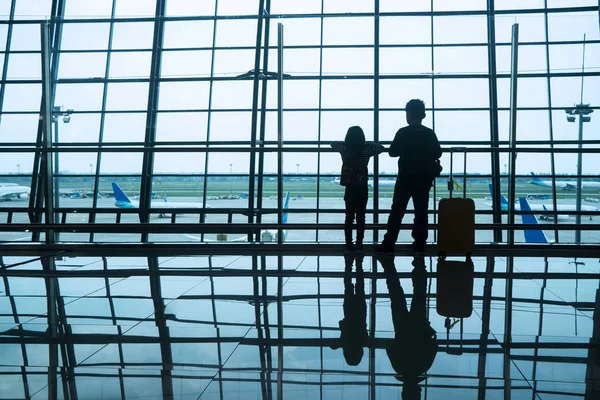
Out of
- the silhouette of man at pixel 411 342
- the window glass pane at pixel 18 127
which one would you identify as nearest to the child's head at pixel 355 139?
the silhouette of man at pixel 411 342

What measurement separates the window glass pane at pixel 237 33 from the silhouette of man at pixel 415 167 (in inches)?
250

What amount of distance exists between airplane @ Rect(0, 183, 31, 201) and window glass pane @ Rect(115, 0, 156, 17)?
388cm

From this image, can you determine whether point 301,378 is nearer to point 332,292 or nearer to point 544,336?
point 544,336

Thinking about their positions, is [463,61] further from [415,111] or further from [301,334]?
[301,334]

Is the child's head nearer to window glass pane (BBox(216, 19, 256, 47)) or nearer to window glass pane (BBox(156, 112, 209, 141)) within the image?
window glass pane (BBox(156, 112, 209, 141))

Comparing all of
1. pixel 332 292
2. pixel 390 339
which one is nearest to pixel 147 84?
pixel 332 292

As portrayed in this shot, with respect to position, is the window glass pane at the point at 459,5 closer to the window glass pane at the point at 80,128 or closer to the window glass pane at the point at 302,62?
the window glass pane at the point at 302,62

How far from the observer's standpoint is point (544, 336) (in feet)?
7.24

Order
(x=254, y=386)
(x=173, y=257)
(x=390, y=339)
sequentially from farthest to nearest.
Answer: (x=173, y=257), (x=390, y=339), (x=254, y=386)

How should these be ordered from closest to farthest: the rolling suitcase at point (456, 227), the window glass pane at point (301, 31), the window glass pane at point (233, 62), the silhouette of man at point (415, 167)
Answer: the rolling suitcase at point (456, 227) < the silhouette of man at point (415, 167) < the window glass pane at point (301, 31) < the window glass pane at point (233, 62)

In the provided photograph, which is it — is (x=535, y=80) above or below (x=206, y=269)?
above

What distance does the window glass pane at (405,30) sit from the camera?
9695 mm

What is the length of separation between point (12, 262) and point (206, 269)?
166cm

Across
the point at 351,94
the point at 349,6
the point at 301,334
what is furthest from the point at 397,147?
the point at 349,6
